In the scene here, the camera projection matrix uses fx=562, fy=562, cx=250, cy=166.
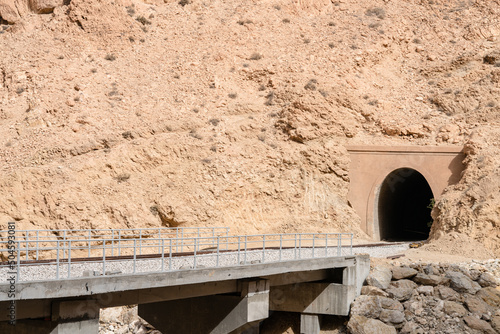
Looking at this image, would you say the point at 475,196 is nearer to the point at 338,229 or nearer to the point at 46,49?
the point at 338,229

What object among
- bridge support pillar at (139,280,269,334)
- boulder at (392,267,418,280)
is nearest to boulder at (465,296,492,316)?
Answer: boulder at (392,267,418,280)

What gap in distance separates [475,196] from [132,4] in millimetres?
28826

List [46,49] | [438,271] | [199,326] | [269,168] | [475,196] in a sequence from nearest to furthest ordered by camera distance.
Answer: [199,326], [438,271], [475,196], [269,168], [46,49]

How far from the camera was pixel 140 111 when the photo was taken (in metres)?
32.0

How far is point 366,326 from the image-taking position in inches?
727

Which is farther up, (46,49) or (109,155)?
(46,49)

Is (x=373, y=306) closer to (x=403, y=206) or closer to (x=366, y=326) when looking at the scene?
(x=366, y=326)

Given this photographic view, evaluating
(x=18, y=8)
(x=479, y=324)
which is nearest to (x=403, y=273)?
(x=479, y=324)

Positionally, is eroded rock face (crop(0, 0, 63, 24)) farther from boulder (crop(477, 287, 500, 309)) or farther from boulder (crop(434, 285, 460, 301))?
boulder (crop(477, 287, 500, 309))

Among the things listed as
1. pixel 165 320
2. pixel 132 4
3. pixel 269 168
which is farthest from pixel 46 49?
pixel 165 320

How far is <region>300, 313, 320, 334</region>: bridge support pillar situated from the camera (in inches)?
783

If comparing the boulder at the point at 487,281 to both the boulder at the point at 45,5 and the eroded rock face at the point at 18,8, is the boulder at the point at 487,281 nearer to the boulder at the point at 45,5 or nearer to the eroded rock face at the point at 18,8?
the boulder at the point at 45,5

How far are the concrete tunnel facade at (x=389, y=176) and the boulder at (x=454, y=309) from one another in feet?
33.7

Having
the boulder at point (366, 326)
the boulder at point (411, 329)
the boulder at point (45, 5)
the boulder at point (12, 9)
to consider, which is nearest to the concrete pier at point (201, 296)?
the boulder at point (366, 326)
